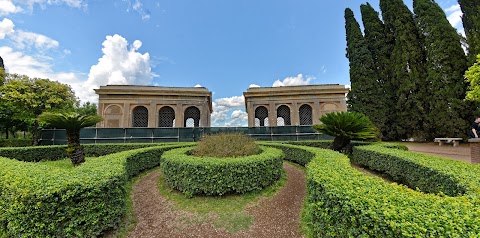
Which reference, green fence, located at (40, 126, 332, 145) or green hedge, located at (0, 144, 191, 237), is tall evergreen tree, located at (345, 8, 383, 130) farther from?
green hedge, located at (0, 144, 191, 237)

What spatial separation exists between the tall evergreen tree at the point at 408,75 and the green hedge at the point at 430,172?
51.9 feet

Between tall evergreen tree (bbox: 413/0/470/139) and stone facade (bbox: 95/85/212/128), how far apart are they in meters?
21.7

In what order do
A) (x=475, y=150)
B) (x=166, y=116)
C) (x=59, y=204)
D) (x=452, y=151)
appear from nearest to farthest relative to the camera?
1. (x=59, y=204)
2. (x=475, y=150)
3. (x=452, y=151)
4. (x=166, y=116)

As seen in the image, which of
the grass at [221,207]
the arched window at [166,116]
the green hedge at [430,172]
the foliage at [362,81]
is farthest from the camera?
the arched window at [166,116]

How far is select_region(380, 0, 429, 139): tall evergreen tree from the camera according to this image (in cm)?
1869

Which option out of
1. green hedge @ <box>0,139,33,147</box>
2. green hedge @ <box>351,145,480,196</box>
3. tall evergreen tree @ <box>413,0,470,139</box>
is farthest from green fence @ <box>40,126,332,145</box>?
tall evergreen tree @ <box>413,0,470,139</box>

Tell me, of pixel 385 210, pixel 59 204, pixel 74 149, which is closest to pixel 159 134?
pixel 74 149

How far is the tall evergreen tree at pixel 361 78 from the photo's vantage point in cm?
2206

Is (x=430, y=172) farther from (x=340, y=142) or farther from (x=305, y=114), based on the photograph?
(x=305, y=114)

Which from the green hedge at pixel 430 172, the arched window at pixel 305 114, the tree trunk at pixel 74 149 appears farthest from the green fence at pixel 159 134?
the arched window at pixel 305 114

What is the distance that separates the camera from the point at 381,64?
2322cm

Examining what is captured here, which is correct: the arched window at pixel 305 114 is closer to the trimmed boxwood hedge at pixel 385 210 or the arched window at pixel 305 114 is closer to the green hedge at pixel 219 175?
the green hedge at pixel 219 175

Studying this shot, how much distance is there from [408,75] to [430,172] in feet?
66.5

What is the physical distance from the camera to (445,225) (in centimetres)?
180
